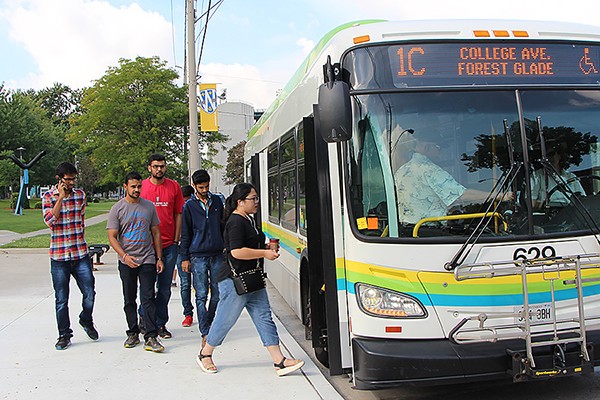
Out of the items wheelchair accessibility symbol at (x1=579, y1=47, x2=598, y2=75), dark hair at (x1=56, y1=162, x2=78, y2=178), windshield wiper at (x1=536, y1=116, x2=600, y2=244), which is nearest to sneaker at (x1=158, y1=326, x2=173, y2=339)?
dark hair at (x1=56, y1=162, x2=78, y2=178)

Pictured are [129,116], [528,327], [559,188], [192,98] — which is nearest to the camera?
[528,327]

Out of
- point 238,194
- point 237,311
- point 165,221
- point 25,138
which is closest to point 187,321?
point 165,221

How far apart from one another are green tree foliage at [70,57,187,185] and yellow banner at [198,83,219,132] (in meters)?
8.76

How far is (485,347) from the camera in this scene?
178 inches

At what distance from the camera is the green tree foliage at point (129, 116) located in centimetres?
2477

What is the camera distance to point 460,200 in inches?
186

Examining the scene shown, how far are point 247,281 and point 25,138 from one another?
161 feet

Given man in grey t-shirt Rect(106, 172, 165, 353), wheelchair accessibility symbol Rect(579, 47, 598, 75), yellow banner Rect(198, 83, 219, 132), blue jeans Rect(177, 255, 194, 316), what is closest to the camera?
wheelchair accessibility symbol Rect(579, 47, 598, 75)

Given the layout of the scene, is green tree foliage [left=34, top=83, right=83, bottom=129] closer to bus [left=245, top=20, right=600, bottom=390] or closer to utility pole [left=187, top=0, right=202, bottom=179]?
utility pole [left=187, top=0, right=202, bottom=179]

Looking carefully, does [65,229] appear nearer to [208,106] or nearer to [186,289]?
[186,289]

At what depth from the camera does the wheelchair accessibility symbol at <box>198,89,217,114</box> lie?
1609 centimetres

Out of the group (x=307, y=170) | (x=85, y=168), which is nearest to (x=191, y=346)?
(x=307, y=170)

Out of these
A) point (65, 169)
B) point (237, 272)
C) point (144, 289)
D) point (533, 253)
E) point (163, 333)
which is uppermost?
point (65, 169)

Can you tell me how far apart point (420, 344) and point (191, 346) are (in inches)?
137
